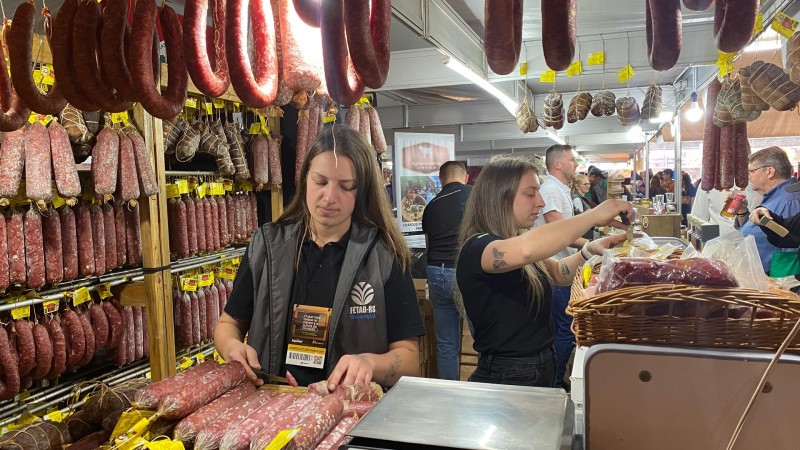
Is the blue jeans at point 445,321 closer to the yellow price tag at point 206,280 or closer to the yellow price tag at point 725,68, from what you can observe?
the yellow price tag at point 206,280

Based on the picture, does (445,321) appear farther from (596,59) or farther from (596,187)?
(596,187)

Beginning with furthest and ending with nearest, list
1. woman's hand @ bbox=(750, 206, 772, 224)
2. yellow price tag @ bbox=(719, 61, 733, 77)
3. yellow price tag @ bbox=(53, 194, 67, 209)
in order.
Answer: yellow price tag @ bbox=(719, 61, 733, 77), woman's hand @ bbox=(750, 206, 772, 224), yellow price tag @ bbox=(53, 194, 67, 209)

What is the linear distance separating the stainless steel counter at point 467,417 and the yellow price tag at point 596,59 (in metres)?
5.53

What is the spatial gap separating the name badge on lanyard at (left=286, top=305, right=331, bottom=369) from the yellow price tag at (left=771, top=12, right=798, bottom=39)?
10.1 feet

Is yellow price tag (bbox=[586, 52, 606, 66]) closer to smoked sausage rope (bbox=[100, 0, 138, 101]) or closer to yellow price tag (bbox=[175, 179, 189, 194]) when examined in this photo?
yellow price tag (bbox=[175, 179, 189, 194])

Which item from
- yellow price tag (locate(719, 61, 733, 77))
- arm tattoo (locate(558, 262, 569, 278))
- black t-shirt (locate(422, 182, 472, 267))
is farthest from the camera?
black t-shirt (locate(422, 182, 472, 267))

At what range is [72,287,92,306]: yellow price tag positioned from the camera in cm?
367

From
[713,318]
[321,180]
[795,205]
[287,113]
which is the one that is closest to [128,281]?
[287,113]

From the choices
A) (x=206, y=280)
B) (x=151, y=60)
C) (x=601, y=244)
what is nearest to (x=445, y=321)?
(x=206, y=280)

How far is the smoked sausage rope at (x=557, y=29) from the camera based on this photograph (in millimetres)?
1625

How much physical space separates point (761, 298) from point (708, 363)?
17 centimetres

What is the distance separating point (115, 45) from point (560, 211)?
15.7 ft

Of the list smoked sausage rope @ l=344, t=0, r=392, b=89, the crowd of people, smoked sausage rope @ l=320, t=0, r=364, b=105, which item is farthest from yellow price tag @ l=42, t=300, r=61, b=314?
smoked sausage rope @ l=344, t=0, r=392, b=89

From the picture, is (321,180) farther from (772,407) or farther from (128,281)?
(128,281)
